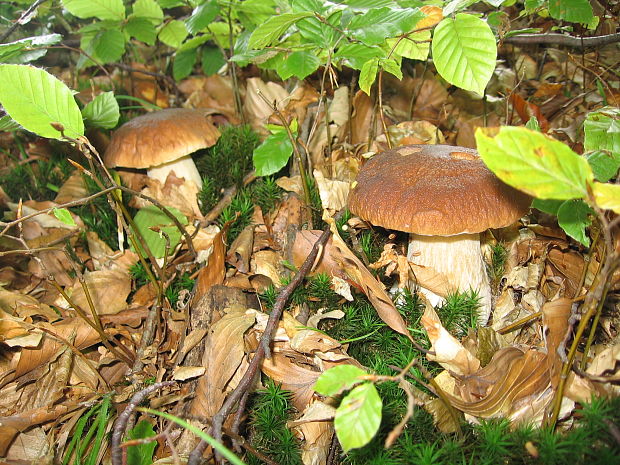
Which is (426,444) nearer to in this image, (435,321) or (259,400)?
(435,321)

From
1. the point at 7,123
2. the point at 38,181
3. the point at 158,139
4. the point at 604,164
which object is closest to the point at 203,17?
the point at 158,139

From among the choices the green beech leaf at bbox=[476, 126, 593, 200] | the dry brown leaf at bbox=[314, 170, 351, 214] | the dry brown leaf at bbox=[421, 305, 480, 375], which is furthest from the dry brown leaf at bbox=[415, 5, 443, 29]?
the dry brown leaf at bbox=[421, 305, 480, 375]

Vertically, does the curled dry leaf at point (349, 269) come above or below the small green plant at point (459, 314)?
above

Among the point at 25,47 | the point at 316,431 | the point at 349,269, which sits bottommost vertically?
the point at 316,431

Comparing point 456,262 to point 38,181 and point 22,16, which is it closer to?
point 22,16

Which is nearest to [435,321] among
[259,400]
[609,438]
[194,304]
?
[609,438]

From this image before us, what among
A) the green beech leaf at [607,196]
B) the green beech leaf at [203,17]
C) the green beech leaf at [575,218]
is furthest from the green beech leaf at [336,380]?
the green beech leaf at [203,17]

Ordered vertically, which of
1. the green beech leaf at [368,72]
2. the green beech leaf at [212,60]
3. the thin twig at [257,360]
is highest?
the green beech leaf at [368,72]

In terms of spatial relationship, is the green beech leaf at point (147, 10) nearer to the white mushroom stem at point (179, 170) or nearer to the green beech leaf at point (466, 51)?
the white mushroom stem at point (179, 170)
